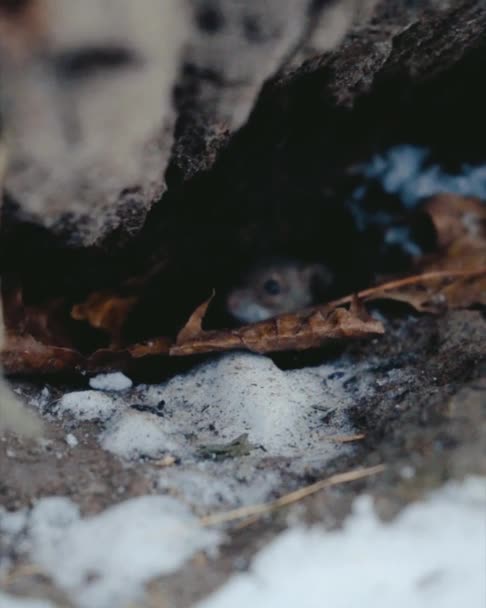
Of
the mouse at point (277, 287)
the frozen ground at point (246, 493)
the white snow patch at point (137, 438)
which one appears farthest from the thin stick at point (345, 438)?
the mouse at point (277, 287)

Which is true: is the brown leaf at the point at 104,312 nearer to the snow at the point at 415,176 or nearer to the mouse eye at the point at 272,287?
→ the mouse eye at the point at 272,287

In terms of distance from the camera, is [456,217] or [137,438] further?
[456,217]

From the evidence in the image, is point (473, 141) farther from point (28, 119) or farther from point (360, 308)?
point (28, 119)

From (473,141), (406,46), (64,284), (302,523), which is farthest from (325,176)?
(302,523)

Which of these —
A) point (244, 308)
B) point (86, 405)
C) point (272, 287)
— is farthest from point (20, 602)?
point (272, 287)

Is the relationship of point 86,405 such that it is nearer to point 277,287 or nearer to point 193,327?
point 193,327

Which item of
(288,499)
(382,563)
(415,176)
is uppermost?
(415,176)
